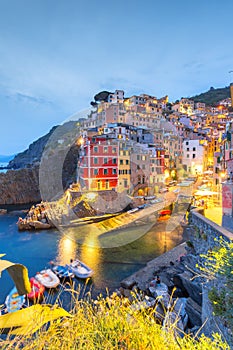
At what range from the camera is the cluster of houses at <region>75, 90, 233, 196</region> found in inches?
781

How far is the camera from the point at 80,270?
32.0 feet

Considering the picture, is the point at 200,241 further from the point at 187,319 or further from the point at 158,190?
the point at 158,190

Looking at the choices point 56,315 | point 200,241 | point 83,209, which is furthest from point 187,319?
point 83,209

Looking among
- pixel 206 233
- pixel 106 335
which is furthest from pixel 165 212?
pixel 106 335

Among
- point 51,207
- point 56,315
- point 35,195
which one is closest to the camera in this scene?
point 56,315

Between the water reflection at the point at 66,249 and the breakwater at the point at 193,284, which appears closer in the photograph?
the breakwater at the point at 193,284

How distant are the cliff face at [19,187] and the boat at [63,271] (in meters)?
25.1

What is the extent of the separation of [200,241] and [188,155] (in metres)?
28.3

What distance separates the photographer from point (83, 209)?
18.8m

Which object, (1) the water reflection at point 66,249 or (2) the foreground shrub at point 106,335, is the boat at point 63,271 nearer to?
(1) the water reflection at point 66,249

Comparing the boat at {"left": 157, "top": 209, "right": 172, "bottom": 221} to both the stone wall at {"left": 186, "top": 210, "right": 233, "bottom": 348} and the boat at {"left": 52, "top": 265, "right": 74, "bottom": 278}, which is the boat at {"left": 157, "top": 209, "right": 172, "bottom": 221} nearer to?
the boat at {"left": 52, "top": 265, "right": 74, "bottom": 278}

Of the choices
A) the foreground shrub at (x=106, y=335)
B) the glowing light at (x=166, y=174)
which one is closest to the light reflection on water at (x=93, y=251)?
the foreground shrub at (x=106, y=335)

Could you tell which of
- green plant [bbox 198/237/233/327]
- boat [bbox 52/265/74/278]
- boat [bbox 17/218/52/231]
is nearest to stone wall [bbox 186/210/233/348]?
green plant [bbox 198/237/233/327]

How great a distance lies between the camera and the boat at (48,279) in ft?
29.5
